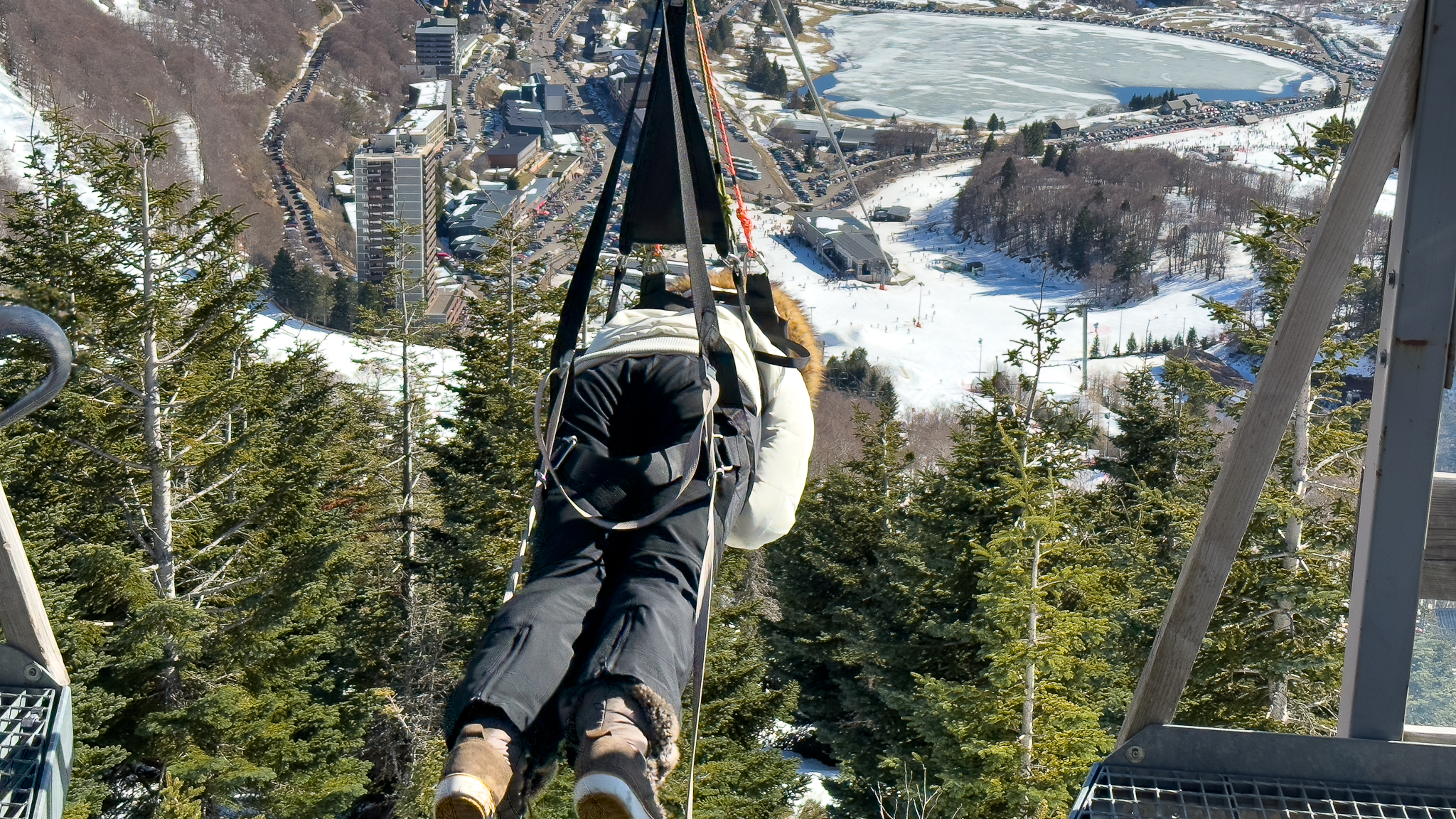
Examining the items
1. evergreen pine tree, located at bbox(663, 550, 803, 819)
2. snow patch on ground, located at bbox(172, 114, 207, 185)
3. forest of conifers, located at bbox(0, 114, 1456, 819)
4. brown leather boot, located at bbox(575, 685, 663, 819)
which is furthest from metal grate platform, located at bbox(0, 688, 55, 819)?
snow patch on ground, located at bbox(172, 114, 207, 185)

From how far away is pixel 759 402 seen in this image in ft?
11.5

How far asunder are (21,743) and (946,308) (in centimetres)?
7890

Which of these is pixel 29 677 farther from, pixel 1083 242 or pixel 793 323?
pixel 1083 242

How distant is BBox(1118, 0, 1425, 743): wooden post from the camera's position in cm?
174

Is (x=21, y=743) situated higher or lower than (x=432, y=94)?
lower

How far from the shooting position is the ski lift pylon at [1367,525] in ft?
5.48

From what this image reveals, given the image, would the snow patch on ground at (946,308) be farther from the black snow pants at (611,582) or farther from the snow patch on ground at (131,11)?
the black snow pants at (611,582)

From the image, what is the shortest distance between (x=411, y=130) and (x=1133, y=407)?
86.9m

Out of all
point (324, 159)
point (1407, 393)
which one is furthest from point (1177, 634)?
point (324, 159)

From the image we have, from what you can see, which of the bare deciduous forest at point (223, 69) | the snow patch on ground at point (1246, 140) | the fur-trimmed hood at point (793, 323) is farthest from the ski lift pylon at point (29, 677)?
the snow patch on ground at point (1246, 140)

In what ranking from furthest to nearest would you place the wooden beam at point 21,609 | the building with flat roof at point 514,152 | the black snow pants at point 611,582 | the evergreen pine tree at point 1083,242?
the building with flat roof at point 514,152
the evergreen pine tree at point 1083,242
the black snow pants at point 611,582
the wooden beam at point 21,609

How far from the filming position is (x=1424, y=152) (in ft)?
5.50

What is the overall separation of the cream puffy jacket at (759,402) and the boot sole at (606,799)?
3.93 ft

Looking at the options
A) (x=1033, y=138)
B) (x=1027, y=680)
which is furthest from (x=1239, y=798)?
(x=1033, y=138)
